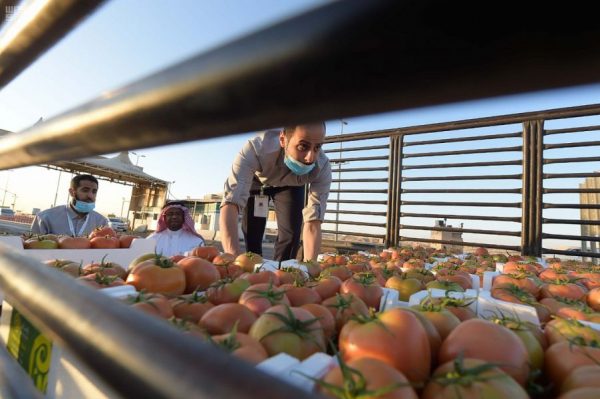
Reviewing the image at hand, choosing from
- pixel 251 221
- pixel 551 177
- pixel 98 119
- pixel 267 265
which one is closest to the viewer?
pixel 98 119

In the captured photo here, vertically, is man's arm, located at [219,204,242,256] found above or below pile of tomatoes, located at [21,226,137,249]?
above

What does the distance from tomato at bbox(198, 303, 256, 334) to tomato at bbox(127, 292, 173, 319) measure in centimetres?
9

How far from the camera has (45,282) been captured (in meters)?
0.43

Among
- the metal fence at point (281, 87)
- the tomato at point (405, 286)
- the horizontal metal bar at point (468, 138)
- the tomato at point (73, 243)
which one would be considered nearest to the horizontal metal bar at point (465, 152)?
the horizontal metal bar at point (468, 138)

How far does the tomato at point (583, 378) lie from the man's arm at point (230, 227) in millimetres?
2582

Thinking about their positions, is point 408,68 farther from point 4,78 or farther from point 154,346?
point 4,78

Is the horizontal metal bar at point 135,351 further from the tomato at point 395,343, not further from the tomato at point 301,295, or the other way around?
the tomato at point 301,295

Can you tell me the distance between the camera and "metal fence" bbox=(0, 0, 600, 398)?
164 mm

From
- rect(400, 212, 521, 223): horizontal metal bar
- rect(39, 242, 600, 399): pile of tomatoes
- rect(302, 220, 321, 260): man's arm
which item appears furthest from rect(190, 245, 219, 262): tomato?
rect(400, 212, 521, 223): horizontal metal bar

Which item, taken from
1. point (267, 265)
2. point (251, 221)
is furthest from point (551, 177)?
point (267, 265)

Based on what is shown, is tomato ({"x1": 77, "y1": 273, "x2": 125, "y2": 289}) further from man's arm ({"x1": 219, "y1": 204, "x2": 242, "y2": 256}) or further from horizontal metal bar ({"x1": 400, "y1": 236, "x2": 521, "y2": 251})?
horizontal metal bar ({"x1": 400, "y1": 236, "x2": 521, "y2": 251})

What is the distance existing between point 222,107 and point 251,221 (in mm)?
3616

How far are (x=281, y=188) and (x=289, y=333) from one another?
3015 mm

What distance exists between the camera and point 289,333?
2.64 ft
